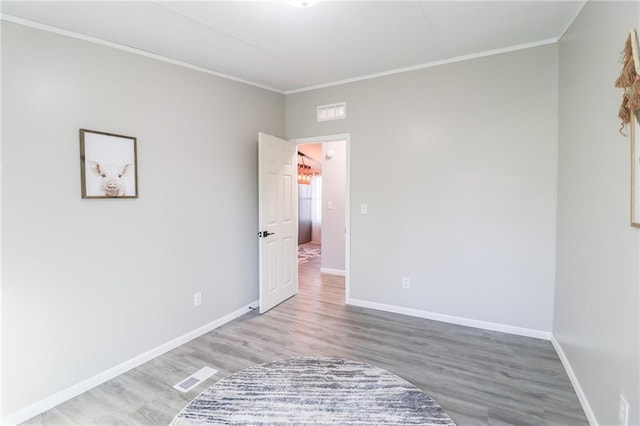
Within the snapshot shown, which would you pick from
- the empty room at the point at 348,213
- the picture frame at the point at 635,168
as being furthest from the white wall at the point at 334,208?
the picture frame at the point at 635,168

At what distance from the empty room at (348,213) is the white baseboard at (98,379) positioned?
2 cm

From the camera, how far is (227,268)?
3469mm

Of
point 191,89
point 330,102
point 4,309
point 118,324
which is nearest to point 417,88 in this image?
point 330,102

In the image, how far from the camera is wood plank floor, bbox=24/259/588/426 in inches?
80.2

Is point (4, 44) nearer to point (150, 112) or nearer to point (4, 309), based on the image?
point (150, 112)

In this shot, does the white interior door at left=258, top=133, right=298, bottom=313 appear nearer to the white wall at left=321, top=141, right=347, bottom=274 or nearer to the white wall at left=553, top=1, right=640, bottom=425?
the white wall at left=321, top=141, right=347, bottom=274

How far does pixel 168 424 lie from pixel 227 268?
168 cm

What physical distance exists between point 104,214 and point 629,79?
3.27 m

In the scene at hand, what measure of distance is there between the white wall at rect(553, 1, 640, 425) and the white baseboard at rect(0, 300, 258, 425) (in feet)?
Answer: 10.2

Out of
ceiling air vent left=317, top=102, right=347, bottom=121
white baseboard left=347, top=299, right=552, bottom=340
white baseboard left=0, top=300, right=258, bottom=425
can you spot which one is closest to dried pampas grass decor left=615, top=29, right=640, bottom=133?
white baseboard left=347, top=299, right=552, bottom=340

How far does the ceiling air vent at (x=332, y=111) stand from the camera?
3838 mm

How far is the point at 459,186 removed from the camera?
3.23 meters

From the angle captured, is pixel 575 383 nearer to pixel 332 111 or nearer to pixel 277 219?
pixel 277 219

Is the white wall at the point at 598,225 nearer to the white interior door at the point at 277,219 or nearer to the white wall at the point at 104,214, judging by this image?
the white interior door at the point at 277,219
